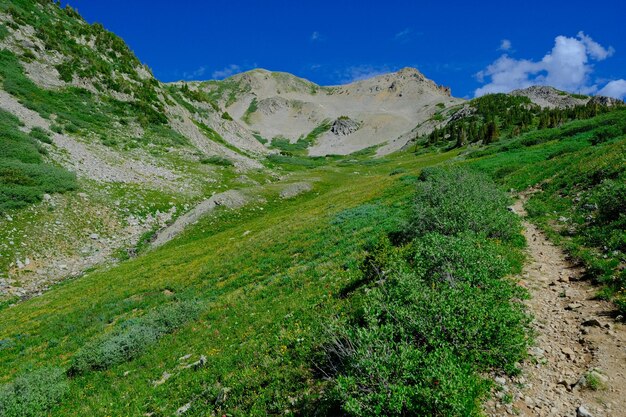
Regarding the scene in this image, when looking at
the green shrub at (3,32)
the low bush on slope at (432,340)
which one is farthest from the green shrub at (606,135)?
the green shrub at (3,32)

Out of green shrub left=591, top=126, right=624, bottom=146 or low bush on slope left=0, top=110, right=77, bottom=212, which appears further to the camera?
green shrub left=591, top=126, right=624, bottom=146

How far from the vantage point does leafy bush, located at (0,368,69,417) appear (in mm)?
11502

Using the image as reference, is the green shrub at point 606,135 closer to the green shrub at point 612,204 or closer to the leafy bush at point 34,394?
the green shrub at point 612,204

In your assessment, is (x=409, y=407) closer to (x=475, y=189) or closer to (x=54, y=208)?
(x=475, y=189)

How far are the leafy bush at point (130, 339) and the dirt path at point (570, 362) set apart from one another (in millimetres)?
14753

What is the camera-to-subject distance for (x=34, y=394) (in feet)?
39.8

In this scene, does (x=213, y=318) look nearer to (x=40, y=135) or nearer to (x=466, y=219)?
(x=466, y=219)

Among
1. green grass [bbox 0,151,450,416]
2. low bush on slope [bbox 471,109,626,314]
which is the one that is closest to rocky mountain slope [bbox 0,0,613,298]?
green grass [bbox 0,151,450,416]

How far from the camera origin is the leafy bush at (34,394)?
453 inches

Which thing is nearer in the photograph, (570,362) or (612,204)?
(570,362)

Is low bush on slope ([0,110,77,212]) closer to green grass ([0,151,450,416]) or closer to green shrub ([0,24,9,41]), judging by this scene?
green grass ([0,151,450,416])

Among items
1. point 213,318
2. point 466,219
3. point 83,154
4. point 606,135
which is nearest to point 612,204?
point 466,219

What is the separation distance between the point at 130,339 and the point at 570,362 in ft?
55.1

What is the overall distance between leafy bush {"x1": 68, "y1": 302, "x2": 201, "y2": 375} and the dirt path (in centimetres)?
1475
